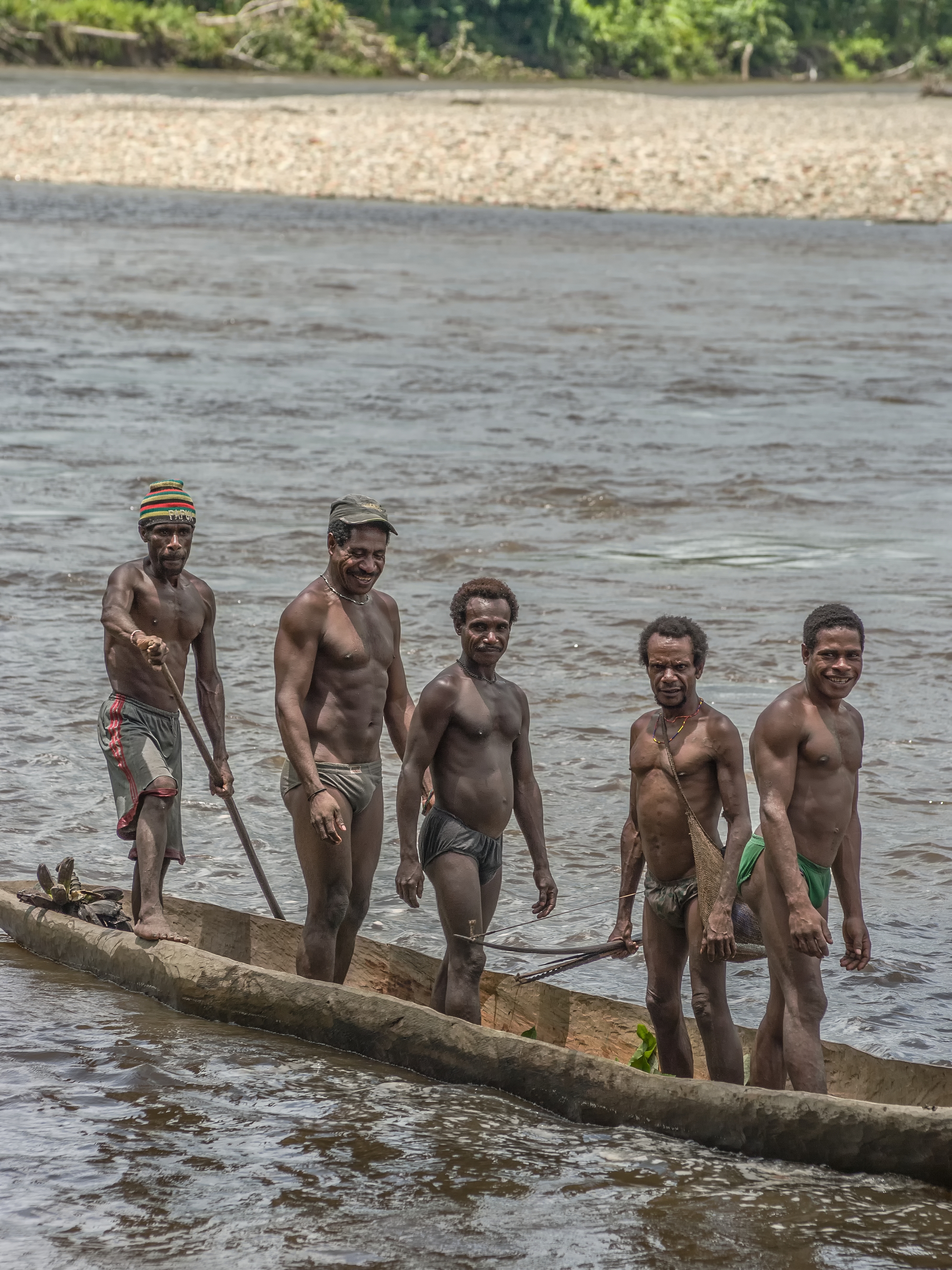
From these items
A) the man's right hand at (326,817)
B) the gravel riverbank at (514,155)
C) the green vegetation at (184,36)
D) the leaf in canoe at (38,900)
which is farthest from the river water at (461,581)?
the green vegetation at (184,36)

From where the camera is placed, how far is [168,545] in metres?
6.62

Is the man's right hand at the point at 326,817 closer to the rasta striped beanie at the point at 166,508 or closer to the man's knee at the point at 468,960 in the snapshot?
the man's knee at the point at 468,960

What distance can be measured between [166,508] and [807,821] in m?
2.59

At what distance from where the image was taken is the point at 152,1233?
193 inches

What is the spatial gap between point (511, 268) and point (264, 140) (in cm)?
1176

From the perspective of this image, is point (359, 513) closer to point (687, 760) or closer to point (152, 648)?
point (152, 648)

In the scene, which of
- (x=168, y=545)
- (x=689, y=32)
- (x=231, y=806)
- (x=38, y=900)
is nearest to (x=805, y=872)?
(x=231, y=806)

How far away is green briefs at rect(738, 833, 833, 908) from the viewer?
5.54m

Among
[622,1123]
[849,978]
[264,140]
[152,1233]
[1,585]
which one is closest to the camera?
[152,1233]

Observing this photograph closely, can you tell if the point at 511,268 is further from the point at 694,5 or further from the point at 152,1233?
the point at 694,5

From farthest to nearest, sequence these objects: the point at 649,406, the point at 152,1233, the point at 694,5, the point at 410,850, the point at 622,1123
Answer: the point at 694,5 < the point at 649,406 < the point at 410,850 < the point at 622,1123 < the point at 152,1233

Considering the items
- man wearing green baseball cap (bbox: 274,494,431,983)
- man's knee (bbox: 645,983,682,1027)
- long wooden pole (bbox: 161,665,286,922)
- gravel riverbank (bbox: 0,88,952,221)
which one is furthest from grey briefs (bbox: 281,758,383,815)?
gravel riverbank (bbox: 0,88,952,221)

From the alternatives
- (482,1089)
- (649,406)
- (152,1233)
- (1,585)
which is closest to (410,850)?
(482,1089)

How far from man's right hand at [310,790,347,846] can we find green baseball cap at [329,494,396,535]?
2.96 feet
